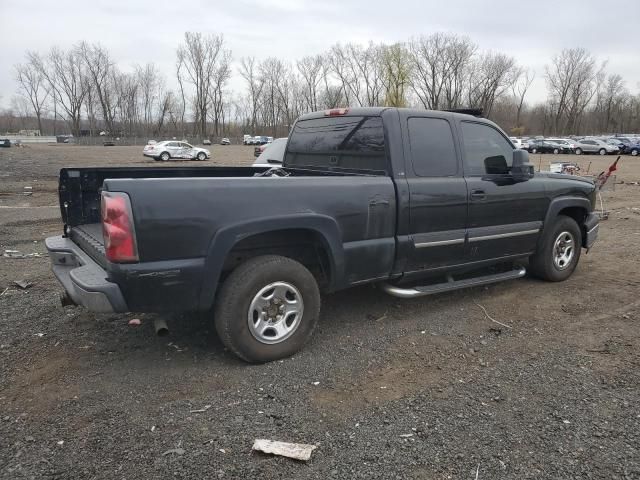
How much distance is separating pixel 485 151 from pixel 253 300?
2.94 metres

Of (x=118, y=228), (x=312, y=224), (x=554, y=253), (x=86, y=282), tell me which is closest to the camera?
(x=118, y=228)

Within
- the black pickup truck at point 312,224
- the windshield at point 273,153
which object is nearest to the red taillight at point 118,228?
the black pickup truck at point 312,224

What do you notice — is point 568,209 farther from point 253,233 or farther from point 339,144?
point 253,233

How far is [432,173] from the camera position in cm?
459

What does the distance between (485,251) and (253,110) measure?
354 feet

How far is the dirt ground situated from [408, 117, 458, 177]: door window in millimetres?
1409

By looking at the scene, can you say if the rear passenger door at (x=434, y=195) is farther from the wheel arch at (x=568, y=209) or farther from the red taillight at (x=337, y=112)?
the wheel arch at (x=568, y=209)

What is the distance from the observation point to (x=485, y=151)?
5.14 m

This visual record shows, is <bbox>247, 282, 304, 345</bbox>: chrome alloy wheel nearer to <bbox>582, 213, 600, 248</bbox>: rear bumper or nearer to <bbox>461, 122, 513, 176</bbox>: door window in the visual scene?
<bbox>461, 122, 513, 176</bbox>: door window

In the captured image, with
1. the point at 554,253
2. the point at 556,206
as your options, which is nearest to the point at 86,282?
the point at 556,206

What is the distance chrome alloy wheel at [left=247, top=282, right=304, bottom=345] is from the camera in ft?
12.2

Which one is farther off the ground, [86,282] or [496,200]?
[496,200]

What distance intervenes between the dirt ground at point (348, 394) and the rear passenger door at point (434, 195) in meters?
0.67

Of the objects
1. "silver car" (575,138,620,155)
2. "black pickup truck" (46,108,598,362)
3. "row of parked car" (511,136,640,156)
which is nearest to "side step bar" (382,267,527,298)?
"black pickup truck" (46,108,598,362)
